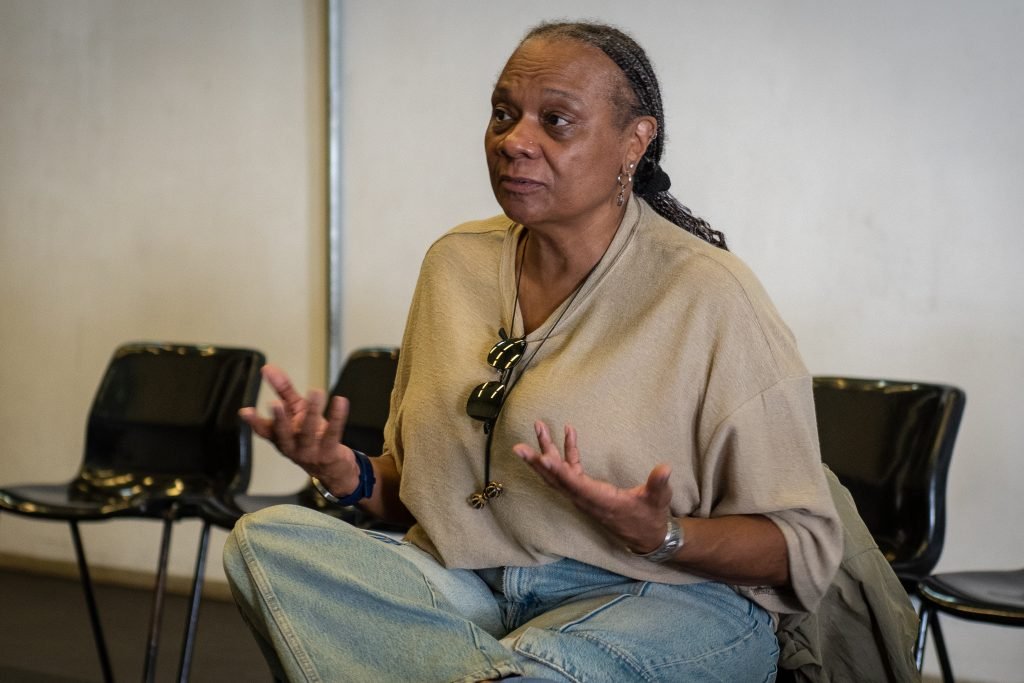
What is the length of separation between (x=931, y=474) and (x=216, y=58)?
3.11 metres

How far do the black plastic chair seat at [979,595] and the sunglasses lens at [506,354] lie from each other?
1.14 m

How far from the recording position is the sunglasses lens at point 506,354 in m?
1.84

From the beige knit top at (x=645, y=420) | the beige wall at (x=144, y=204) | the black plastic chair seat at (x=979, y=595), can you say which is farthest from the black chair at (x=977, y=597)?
the beige wall at (x=144, y=204)

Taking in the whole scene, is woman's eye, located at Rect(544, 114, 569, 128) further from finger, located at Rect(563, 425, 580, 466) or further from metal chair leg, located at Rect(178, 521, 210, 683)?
metal chair leg, located at Rect(178, 521, 210, 683)

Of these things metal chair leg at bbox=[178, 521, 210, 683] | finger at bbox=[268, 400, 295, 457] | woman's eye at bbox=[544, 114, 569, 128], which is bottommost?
metal chair leg at bbox=[178, 521, 210, 683]

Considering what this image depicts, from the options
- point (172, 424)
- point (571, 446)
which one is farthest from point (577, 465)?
point (172, 424)

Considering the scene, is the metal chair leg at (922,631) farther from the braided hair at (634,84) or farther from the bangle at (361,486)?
the bangle at (361,486)

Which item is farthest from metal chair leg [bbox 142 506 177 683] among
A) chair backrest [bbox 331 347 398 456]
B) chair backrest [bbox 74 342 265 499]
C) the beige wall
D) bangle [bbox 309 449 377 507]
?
bangle [bbox 309 449 377 507]

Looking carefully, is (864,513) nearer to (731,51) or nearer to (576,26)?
(576,26)

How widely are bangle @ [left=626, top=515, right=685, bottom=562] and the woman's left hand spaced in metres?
0.02

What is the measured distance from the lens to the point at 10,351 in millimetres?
5031

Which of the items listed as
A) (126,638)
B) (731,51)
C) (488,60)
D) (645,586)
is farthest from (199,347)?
(645,586)

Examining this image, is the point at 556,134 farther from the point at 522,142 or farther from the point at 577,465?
the point at 577,465

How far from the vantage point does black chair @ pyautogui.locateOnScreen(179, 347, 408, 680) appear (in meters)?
3.33
